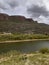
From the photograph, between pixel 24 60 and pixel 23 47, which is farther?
pixel 23 47

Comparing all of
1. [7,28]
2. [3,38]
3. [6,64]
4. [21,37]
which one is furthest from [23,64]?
[7,28]

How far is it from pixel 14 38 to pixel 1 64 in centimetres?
7063

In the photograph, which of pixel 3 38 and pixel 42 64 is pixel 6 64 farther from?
pixel 3 38

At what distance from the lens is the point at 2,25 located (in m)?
191

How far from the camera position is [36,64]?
14.0 metres

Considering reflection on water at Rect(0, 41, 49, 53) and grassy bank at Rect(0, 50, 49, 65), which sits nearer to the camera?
grassy bank at Rect(0, 50, 49, 65)

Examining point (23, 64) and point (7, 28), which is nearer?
point (23, 64)

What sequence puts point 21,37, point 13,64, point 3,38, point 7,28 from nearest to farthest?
point 13,64 → point 3,38 → point 21,37 → point 7,28

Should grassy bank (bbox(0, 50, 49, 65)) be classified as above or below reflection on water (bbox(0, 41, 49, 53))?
above

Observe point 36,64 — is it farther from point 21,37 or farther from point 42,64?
point 21,37

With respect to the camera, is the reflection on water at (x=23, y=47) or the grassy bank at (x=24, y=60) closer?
the grassy bank at (x=24, y=60)

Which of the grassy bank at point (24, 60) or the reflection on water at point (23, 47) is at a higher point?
the grassy bank at point (24, 60)

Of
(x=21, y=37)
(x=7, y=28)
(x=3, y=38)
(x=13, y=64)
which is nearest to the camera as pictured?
(x=13, y=64)

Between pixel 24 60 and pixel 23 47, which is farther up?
pixel 24 60
